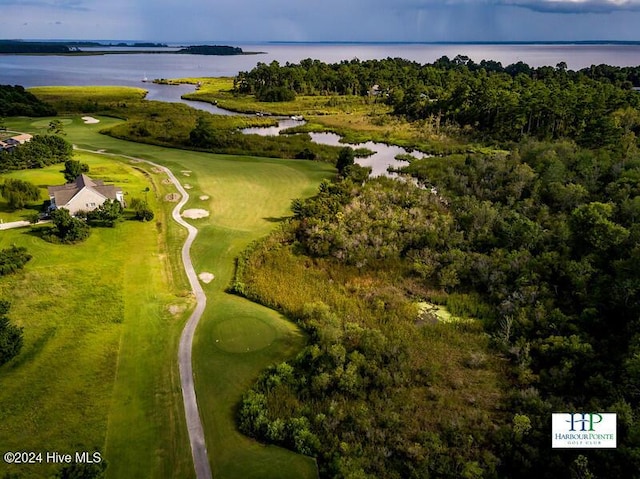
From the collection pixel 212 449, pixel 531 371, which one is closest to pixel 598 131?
pixel 531 371

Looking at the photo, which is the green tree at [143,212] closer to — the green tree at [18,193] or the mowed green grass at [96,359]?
the mowed green grass at [96,359]

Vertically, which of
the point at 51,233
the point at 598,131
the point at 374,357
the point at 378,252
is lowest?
the point at 374,357

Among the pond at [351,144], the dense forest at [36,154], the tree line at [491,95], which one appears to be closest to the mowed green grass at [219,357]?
the pond at [351,144]

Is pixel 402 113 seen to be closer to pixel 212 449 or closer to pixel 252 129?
pixel 252 129

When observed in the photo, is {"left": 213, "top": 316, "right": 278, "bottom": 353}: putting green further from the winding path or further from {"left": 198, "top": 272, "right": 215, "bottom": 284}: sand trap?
{"left": 198, "top": 272, "right": 215, "bottom": 284}: sand trap

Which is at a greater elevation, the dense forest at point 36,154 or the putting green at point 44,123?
the putting green at point 44,123

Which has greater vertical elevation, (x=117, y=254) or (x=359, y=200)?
(x=359, y=200)
